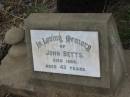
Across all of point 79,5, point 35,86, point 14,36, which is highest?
point 79,5

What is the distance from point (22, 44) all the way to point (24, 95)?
1.40ft

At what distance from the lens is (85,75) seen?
77.4 inches

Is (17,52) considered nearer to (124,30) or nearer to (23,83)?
(23,83)

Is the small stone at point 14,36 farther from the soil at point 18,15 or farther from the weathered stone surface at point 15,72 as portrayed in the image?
the soil at point 18,15

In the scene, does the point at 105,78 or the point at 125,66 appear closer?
the point at 105,78

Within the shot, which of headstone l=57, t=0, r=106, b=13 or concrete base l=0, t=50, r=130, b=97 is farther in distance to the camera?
headstone l=57, t=0, r=106, b=13

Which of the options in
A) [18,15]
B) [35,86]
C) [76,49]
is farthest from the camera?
[18,15]

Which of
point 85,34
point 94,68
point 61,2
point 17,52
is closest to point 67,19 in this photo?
point 85,34

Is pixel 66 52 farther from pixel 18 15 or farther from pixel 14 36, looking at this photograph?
pixel 18 15

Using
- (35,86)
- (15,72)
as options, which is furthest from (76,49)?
(15,72)

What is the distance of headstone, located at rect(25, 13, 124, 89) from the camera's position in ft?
6.10

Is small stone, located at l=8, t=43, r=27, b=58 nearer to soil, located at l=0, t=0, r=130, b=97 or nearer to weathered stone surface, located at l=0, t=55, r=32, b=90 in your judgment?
weathered stone surface, located at l=0, t=55, r=32, b=90

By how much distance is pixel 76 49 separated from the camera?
6.32ft

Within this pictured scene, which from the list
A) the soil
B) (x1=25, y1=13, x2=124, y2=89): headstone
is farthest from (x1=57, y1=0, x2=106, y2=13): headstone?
(x1=25, y1=13, x2=124, y2=89): headstone
